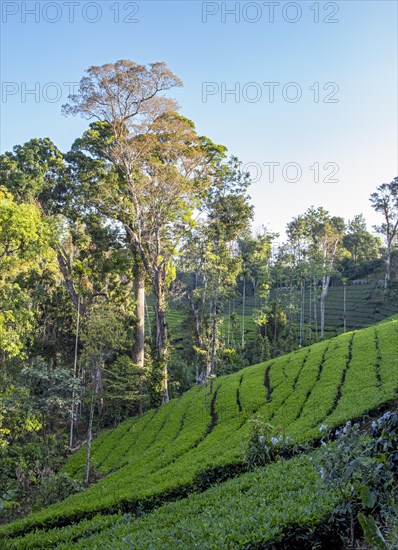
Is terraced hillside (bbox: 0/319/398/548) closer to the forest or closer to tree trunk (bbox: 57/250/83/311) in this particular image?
the forest

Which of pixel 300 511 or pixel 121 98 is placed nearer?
pixel 300 511

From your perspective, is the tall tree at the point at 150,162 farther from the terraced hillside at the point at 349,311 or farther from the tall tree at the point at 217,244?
the terraced hillside at the point at 349,311

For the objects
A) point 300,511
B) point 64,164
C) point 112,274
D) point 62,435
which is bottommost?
point 62,435

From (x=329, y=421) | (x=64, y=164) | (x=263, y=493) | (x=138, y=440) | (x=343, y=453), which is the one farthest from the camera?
(x=64, y=164)

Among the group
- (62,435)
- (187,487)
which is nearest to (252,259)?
(62,435)

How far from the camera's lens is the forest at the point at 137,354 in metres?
10.2

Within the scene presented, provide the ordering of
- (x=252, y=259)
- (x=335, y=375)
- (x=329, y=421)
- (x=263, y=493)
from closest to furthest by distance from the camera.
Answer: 1. (x=263, y=493)
2. (x=329, y=421)
3. (x=335, y=375)
4. (x=252, y=259)

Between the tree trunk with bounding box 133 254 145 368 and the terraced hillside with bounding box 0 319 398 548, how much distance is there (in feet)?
14.8

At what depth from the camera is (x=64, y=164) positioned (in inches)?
1077

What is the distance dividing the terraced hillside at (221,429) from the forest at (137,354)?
0.25 feet

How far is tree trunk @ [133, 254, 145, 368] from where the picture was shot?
2711 centimetres

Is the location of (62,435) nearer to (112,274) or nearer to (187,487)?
(112,274)

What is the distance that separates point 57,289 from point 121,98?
1340 centimetres

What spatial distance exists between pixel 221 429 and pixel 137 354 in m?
12.0
